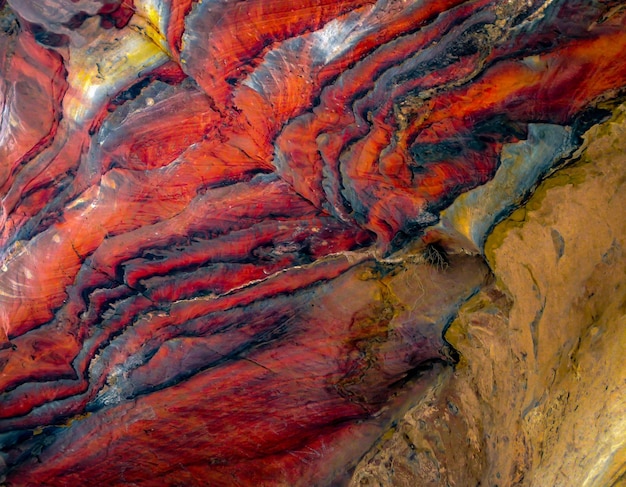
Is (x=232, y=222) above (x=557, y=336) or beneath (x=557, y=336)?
above

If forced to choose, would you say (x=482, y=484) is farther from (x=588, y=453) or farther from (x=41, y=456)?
(x=41, y=456)

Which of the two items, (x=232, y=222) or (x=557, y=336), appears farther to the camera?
(x=232, y=222)

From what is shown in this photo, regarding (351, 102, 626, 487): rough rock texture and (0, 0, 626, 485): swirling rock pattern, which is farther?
(0, 0, 626, 485): swirling rock pattern

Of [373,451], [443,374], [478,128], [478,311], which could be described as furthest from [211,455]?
[478,128]

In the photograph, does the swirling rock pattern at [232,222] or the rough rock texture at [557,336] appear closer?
the rough rock texture at [557,336]
